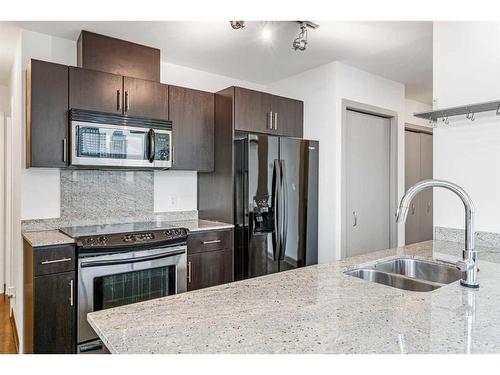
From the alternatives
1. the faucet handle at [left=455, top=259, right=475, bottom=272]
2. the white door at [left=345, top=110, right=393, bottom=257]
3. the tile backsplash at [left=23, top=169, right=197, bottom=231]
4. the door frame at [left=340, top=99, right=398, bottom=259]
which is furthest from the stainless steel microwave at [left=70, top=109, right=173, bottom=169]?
the faucet handle at [left=455, top=259, right=475, bottom=272]

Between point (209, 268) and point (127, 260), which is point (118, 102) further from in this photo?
point (209, 268)

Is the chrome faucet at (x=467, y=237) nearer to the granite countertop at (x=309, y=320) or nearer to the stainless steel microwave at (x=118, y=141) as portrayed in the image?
the granite countertop at (x=309, y=320)

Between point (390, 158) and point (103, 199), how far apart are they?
10.2 feet

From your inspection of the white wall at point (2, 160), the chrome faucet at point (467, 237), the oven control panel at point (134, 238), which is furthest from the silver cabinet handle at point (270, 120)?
the white wall at point (2, 160)

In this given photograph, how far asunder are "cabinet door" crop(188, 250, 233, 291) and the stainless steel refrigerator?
9 centimetres

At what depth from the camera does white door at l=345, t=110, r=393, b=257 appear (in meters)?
3.69

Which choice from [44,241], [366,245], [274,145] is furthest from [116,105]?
[366,245]

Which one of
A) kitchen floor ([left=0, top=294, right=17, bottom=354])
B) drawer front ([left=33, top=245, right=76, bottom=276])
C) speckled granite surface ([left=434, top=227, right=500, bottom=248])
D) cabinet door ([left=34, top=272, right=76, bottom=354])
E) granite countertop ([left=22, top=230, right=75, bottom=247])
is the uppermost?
speckled granite surface ([left=434, top=227, right=500, bottom=248])

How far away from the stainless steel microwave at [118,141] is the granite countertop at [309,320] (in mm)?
1774

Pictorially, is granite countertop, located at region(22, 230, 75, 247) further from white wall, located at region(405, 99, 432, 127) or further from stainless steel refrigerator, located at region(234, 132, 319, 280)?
white wall, located at region(405, 99, 432, 127)

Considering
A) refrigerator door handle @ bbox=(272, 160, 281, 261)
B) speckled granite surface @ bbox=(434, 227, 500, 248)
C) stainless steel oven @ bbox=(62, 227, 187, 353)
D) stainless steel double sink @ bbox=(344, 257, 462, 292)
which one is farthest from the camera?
refrigerator door handle @ bbox=(272, 160, 281, 261)

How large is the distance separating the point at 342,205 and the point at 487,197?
4.87 feet

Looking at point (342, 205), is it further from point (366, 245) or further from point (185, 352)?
point (185, 352)

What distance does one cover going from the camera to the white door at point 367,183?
369 centimetres
